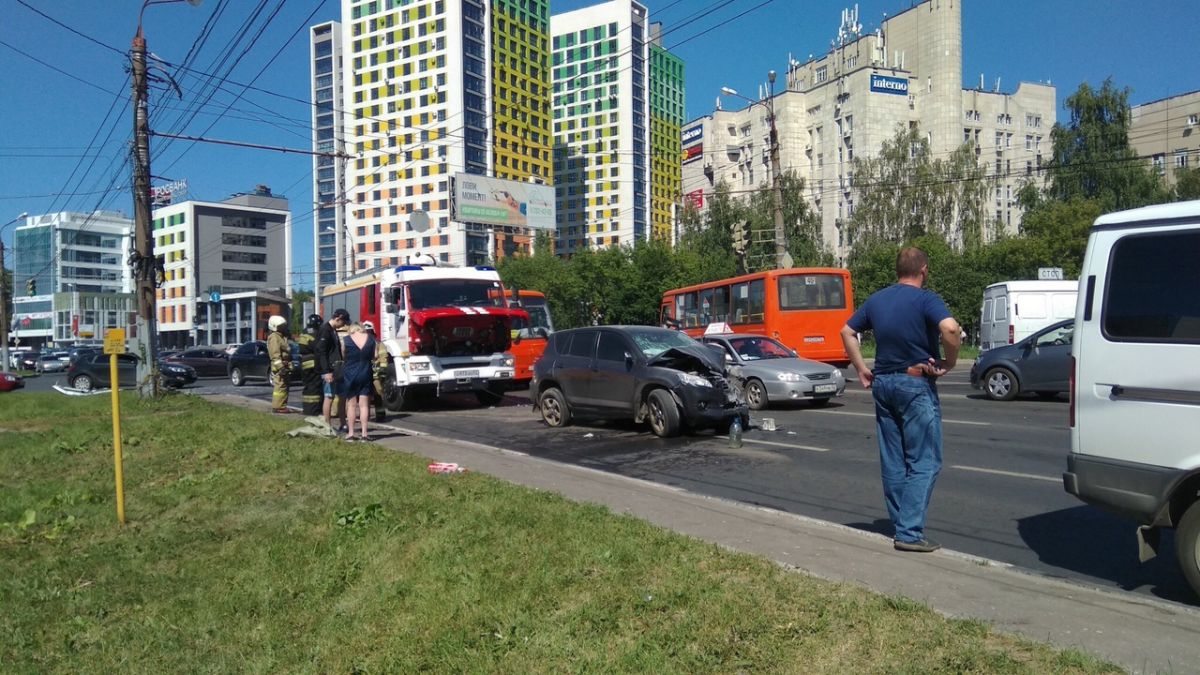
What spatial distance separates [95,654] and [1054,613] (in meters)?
5.01

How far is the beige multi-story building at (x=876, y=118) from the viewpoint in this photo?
7594cm

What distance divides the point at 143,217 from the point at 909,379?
18.8 m

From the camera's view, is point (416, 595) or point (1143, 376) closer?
point (1143, 376)

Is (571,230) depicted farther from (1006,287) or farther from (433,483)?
(433,483)

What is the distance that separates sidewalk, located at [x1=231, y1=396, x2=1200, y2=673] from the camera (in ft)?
12.8

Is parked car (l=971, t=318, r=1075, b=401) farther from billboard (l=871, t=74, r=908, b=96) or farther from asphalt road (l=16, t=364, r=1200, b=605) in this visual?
billboard (l=871, t=74, r=908, b=96)

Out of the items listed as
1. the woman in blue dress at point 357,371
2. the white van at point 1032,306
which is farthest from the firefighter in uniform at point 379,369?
the white van at point 1032,306

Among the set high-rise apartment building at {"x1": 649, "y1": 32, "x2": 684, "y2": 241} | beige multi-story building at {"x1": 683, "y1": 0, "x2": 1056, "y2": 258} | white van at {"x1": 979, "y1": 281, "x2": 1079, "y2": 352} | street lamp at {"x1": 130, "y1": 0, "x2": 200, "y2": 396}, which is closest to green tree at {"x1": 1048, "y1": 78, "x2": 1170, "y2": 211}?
beige multi-story building at {"x1": 683, "y1": 0, "x2": 1056, "y2": 258}

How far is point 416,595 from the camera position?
4.87m

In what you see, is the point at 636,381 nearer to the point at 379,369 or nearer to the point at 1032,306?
the point at 379,369

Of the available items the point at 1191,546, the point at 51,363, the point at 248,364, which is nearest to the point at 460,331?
the point at 1191,546

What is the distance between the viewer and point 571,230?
147625 mm

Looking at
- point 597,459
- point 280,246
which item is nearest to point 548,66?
point 280,246

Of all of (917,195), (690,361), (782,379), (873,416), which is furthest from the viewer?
(917,195)
